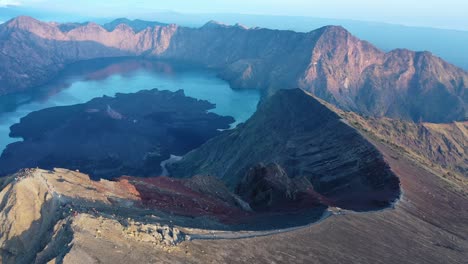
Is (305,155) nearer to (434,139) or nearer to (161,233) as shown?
(161,233)

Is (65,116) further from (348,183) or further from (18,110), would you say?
(348,183)

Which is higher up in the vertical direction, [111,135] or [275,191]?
[275,191]

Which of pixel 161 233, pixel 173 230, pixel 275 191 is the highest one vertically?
pixel 161 233

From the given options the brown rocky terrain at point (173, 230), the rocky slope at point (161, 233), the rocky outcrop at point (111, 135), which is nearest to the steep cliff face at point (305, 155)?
the brown rocky terrain at point (173, 230)

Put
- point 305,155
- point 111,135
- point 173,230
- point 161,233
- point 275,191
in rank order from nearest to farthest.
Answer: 1. point 161,233
2. point 173,230
3. point 275,191
4. point 305,155
5. point 111,135

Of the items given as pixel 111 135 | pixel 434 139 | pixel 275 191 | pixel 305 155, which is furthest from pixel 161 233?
pixel 111 135

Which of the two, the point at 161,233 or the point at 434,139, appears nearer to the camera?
Answer: the point at 161,233
